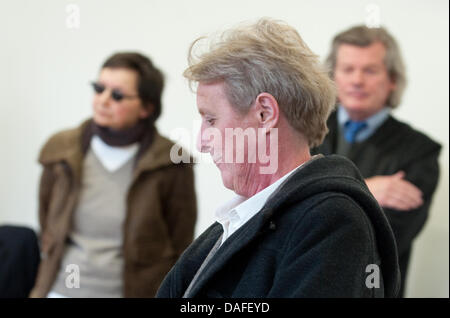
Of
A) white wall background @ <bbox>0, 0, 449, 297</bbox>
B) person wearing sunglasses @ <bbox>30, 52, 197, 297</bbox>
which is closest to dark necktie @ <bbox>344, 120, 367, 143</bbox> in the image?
white wall background @ <bbox>0, 0, 449, 297</bbox>

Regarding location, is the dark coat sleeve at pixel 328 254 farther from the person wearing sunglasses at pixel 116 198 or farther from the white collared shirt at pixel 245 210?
the person wearing sunglasses at pixel 116 198

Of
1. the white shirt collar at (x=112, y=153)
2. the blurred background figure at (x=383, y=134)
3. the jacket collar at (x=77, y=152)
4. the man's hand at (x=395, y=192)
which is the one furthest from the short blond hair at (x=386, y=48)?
the white shirt collar at (x=112, y=153)

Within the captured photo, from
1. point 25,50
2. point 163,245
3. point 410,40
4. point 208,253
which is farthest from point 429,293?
point 25,50

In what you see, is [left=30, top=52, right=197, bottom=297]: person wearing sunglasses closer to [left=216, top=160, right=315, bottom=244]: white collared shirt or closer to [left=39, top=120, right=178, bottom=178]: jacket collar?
[left=39, top=120, right=178, bottom=178]: jacket collar

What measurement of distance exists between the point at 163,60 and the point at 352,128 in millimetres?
1102

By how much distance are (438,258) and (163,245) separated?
131 cm

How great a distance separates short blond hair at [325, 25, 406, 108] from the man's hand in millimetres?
350

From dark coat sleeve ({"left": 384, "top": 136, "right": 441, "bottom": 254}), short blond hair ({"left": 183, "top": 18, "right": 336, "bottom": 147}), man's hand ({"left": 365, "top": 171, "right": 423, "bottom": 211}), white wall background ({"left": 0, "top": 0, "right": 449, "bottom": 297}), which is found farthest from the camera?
white wall background ({"left": 0, "top": 0, "right": 449, "bottom": 297})

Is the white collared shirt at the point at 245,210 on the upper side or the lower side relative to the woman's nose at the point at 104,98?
lower

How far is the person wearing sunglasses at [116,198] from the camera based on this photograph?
227 centimetres

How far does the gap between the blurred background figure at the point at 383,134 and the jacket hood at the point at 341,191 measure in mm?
1088

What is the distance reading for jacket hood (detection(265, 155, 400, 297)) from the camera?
998 millimetres

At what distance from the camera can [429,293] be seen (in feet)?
9.53

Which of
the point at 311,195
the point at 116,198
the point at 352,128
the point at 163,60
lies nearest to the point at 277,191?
the point at 311,195
